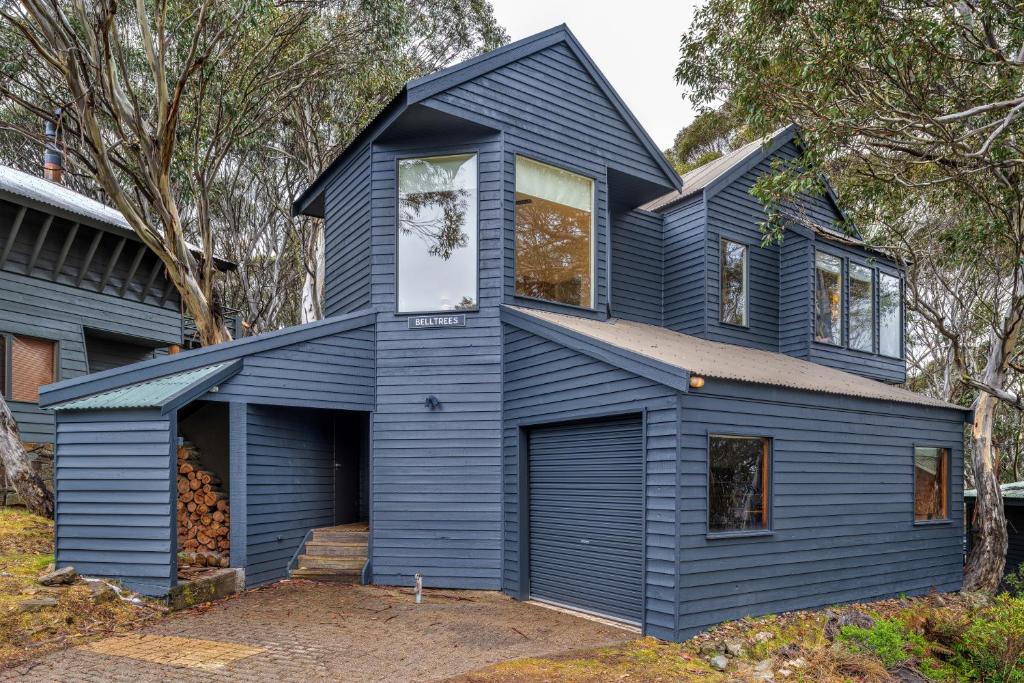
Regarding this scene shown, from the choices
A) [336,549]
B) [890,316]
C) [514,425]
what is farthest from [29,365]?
[890,316]

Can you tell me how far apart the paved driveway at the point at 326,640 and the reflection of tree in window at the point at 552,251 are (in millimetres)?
4260

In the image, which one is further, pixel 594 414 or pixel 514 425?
pixel 514 425

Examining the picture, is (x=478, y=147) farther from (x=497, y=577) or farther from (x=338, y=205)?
(x=497, y=577)

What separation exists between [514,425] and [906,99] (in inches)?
285

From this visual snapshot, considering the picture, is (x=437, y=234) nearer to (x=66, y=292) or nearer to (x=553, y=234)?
(x=553, y=234)

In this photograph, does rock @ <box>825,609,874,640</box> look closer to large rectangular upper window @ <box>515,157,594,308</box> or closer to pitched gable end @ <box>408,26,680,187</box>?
large rectangular upper window @ <box>515,157,594,308</box>

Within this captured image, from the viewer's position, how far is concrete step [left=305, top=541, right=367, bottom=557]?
386 inches

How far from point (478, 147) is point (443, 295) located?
2.11 meters

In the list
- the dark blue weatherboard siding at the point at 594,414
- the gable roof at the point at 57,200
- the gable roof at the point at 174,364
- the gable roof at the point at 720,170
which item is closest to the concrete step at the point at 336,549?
the dark blue weatherboard siding at the point at 594,414

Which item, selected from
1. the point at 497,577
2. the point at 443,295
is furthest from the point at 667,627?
the point at 443,295

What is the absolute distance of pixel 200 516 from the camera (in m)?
9.15

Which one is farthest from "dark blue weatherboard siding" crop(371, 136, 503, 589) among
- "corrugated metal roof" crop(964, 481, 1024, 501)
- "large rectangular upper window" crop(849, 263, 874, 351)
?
"corrugated metal roof" crop(964, 481, 1024, 501)

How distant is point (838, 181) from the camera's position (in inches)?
580

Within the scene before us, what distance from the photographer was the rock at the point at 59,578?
778 centimetres
